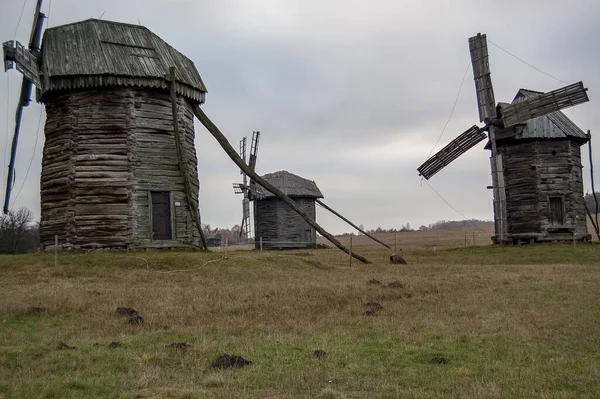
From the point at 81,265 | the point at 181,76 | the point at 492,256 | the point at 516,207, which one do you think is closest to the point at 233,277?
the point at 81,265

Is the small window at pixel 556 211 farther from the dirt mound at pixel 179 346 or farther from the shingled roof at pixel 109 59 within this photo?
the dirt mound at pixel 179 346

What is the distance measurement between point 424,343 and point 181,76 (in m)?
19.1

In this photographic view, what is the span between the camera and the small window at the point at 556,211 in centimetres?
3653

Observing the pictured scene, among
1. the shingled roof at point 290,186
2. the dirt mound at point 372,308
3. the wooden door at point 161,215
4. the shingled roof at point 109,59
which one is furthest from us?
the shingled roof at point 290,186

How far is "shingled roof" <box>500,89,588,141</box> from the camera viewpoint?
36656mm

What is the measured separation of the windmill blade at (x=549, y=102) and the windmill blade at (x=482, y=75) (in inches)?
62.9

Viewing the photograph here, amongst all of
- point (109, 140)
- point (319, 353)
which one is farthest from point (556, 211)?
point (319, 353)

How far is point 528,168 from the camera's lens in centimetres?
3697

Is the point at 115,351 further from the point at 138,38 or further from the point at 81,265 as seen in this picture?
the point at 138,38

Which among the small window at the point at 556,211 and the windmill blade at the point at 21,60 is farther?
the small window at the point at 556,211

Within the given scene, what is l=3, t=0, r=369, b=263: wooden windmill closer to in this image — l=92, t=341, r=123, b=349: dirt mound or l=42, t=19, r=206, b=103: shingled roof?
l=42, t=19, r=206, b=103: shingled roof

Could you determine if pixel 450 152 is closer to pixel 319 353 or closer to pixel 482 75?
pixel 482 75

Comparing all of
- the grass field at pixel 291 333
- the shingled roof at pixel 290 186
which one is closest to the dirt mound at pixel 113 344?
the grass field at pixel 291 333

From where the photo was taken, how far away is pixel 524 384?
24.7 feet
